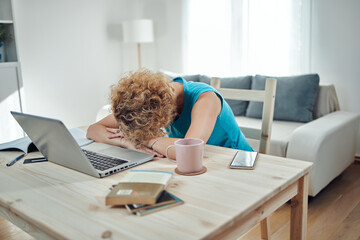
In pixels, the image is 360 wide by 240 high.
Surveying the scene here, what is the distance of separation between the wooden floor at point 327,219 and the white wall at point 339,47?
759mm

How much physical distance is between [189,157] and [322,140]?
1462mm

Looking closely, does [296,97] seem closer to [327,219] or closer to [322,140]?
[322,140]

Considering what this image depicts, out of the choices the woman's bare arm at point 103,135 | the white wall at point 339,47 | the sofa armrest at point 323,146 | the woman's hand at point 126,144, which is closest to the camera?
the woman's hand at point 126,144

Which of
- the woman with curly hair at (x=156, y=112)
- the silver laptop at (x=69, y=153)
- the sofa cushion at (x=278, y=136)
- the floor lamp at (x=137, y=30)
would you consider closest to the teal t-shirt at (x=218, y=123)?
the woman with curly hair at (x=156, y=112)

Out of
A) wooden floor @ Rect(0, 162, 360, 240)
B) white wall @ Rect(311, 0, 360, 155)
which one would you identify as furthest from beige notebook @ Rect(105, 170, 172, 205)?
white wall @ Rect(311, 0, 360, 155)

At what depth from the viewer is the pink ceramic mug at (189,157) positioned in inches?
39.2

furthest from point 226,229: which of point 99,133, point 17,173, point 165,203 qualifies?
point 99,133

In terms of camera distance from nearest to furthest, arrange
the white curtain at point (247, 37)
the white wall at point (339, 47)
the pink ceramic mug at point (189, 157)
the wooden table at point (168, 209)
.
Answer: the wooden table at point (168, 209), the pink ceramic mug at point (189, 157), the white wall at point (339, 47), the white curtain at point (247, 37)

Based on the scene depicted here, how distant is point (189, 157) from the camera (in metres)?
1.01

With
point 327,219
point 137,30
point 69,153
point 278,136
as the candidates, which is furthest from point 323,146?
point 137,30

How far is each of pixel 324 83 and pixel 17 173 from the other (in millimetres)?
2576

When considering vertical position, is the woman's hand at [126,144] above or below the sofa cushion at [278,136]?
above

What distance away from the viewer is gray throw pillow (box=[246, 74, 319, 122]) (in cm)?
277

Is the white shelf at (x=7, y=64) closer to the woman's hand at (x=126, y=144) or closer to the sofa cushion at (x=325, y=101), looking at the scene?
the woman's hand at (x=126, y=144)
